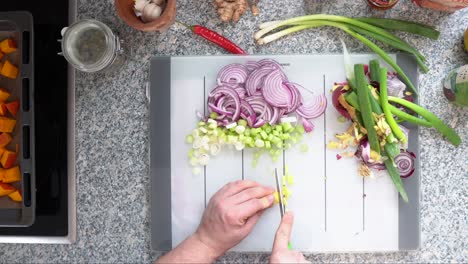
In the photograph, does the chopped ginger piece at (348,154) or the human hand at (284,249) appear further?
the chopped ginger piece at (348,154)

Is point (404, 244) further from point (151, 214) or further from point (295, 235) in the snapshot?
point (151, 214)

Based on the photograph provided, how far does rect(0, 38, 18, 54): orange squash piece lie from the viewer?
0.78 metres

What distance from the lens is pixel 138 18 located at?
766 mm

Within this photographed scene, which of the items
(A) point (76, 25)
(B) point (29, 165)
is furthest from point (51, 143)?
(A) point (76, 25)

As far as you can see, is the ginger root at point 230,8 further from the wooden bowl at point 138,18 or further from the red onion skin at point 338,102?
the red onion skin at point 338,102

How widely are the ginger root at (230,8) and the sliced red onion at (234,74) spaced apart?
0.27ft

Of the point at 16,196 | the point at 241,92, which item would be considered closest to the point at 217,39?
the point at 241,92

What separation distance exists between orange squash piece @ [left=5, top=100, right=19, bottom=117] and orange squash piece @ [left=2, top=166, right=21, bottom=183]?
89 millimetres

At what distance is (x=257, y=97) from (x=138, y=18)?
23 centimetres

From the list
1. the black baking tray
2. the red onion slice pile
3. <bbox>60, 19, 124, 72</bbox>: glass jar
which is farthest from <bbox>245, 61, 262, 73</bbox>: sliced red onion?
the black baking tray

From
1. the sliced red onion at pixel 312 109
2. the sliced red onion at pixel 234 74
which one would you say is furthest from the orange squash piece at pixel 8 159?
the sliced red onion at pixel 312 109

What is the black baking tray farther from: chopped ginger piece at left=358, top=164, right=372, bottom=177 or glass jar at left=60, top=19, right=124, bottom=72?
chopped ginger piece at left=358, top=164, right=372, bottom=177

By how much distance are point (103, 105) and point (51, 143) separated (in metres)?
0.11

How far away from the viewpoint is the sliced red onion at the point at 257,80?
0.78 metres
